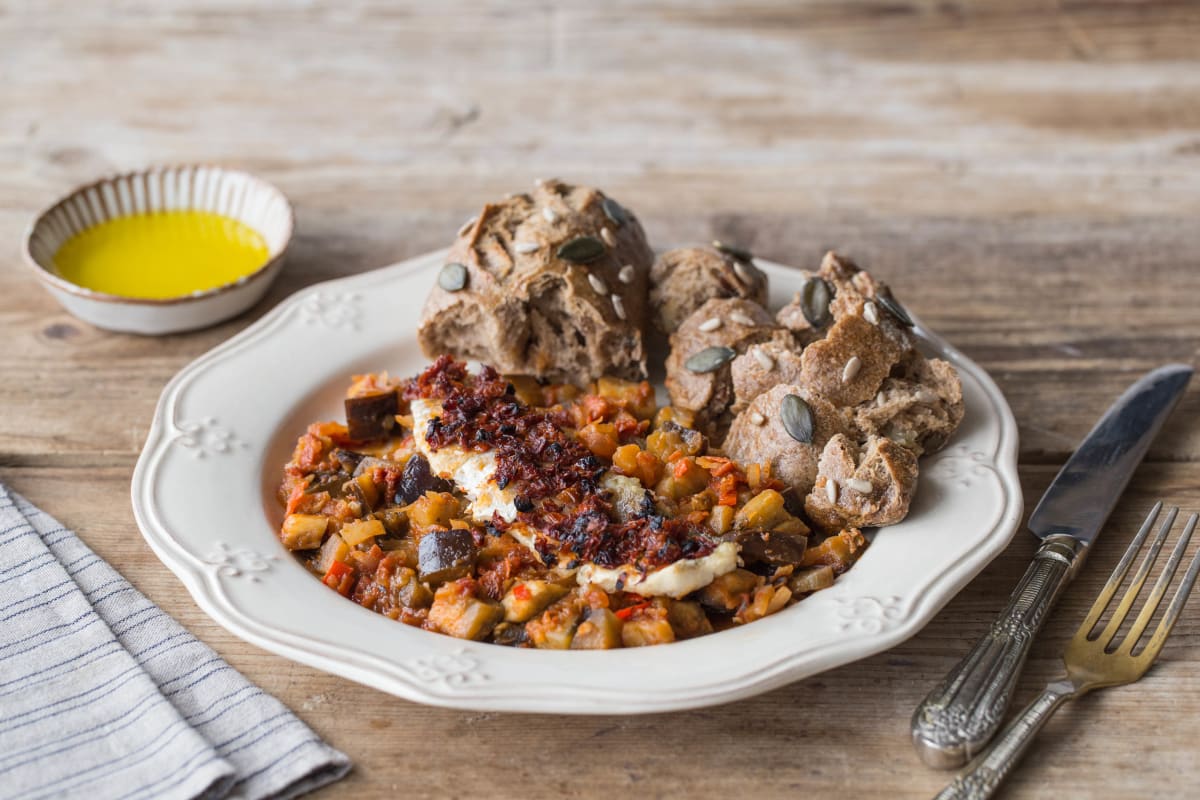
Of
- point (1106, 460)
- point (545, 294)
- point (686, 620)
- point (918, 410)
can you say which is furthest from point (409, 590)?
point (1106, 460)

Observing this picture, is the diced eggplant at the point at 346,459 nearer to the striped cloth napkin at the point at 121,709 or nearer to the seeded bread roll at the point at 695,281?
the striped cloth napkin at the point at 121,709

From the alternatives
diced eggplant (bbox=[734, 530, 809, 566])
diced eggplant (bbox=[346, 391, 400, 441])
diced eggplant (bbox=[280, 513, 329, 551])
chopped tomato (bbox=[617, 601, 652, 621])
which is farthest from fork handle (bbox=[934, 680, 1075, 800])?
diced eggplant (bbox=[346, 391, 400, 441])

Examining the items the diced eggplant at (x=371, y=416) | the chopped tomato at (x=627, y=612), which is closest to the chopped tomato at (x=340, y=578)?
the diced eggplant at (x=371, y=416)

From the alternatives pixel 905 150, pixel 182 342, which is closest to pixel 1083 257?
pixel 905 150

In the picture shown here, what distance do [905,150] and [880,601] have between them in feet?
15.8

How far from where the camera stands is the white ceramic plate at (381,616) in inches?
143

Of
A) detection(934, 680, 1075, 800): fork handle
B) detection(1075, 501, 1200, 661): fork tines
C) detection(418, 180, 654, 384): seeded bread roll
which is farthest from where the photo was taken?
detection(418, 180, 654, 384): seeded bread roll

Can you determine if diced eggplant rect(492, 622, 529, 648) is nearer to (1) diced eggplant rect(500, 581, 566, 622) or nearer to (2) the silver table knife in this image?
(1) diced eggplant rect(500, 581, 566, 622)

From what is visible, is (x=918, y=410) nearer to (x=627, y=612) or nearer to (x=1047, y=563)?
(x=1047, y=563)

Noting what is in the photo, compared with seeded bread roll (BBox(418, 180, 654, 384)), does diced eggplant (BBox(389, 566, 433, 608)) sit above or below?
below

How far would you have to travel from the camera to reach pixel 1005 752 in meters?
3.65

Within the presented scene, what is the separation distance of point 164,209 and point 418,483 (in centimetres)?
300

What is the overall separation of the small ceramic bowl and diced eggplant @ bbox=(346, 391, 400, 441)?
4.23 ft

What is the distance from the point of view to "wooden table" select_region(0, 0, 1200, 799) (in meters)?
3.88
